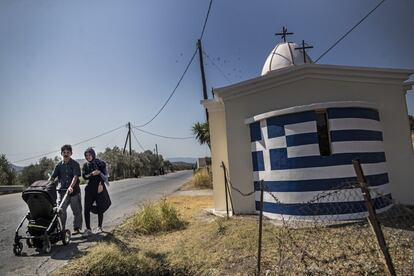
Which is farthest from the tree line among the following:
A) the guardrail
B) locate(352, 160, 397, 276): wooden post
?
locate(352, 160, 397, 276): wooden post

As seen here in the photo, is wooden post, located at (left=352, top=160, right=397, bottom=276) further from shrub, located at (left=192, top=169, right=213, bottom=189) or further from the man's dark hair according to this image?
shrub, located at (left=192, top=169, right=213, bottom=189)

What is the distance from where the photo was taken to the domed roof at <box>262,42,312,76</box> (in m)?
15.0

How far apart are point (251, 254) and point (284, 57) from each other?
37.5 feet

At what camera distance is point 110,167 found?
47062mm

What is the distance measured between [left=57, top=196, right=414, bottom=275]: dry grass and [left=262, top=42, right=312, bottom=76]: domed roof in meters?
→ 9.56

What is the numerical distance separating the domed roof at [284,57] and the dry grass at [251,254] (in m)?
9.56

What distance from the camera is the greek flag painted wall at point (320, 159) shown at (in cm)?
760

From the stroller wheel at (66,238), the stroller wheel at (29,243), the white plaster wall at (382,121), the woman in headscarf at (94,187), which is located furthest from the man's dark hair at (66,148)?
the white plaster wall at (382,121)

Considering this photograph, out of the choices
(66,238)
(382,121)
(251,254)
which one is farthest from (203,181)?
(251,254)

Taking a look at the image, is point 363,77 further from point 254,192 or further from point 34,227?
point 34,227

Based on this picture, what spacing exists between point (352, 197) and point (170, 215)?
14.1ft

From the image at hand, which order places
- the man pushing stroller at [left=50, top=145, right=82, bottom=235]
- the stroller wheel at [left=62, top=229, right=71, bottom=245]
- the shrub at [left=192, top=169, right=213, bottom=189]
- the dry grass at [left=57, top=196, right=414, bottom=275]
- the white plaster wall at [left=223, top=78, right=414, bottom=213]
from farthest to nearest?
the shrub at [left=192, top=169, right=213, bottom=189]
the white plaster wall at [left=223, top=78, right=414, bottom=213]
the man pushing stroller at [left=50, top=145, right=82, bottom=235]
the stroller wheel at [left=62, top=229, right=71, bottom=245]
the dry grass at [left=57, top=196, right=414, bottom=275]

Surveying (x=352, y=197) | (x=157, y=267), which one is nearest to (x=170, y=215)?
(x=157, y=267)

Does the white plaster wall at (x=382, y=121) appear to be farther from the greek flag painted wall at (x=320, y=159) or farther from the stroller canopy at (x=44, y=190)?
the stroller canopy at (x=44, y=190)
